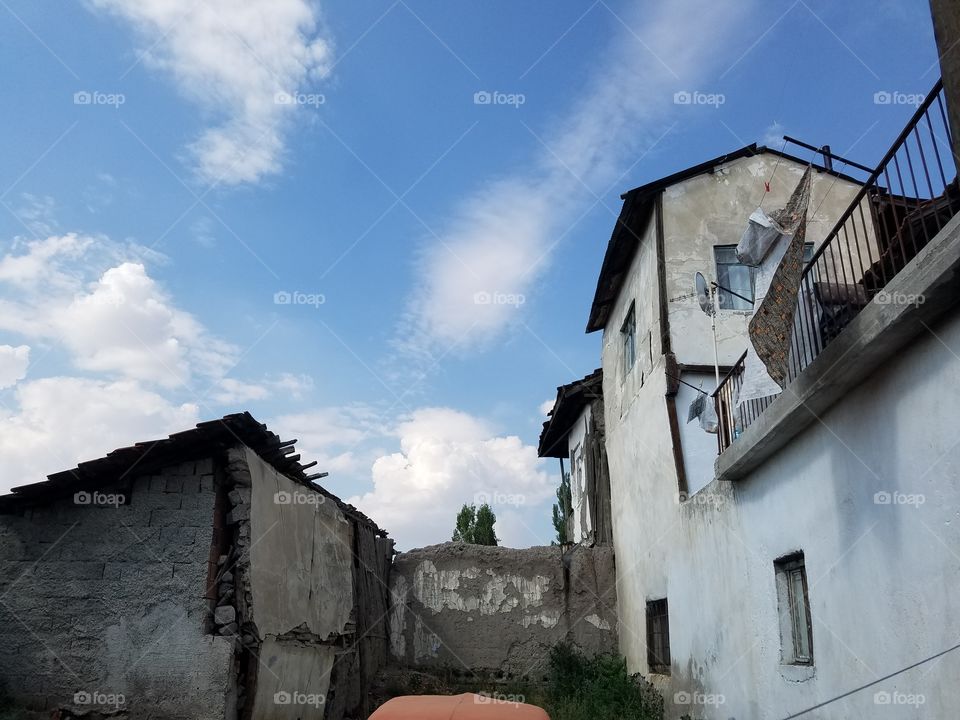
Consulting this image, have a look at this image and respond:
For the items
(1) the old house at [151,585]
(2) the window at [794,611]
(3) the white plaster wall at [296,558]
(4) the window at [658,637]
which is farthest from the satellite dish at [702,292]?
(3) the white plaster wall at [296,558]

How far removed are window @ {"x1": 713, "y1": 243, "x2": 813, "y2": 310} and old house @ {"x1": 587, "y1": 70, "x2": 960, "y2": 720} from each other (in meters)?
0.04

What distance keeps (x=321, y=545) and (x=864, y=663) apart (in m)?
7.63

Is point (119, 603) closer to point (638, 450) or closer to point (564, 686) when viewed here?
point (564, 686)

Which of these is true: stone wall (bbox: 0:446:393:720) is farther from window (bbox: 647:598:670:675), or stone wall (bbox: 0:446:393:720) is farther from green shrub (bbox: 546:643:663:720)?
window (bbox: 647:598:670:675)

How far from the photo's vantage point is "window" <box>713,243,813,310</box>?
39.0 ft

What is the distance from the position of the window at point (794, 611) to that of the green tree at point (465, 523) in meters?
21.3

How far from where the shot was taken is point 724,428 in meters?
9.05

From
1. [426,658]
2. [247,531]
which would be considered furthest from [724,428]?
[426,658]

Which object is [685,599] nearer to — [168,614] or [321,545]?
[321,545]

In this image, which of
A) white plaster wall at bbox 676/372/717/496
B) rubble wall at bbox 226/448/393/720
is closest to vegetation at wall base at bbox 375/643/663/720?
rubble wall at bbox 226/448/393/720

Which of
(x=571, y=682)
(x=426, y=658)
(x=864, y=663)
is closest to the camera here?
(x=864, y=663)

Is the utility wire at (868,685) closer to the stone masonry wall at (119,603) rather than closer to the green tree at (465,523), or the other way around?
the stone masonry wall at (119,603)

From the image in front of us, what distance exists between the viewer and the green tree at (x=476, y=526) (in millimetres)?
27375

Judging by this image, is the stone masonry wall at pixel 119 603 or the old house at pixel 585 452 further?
the old house at pixel 585 452
